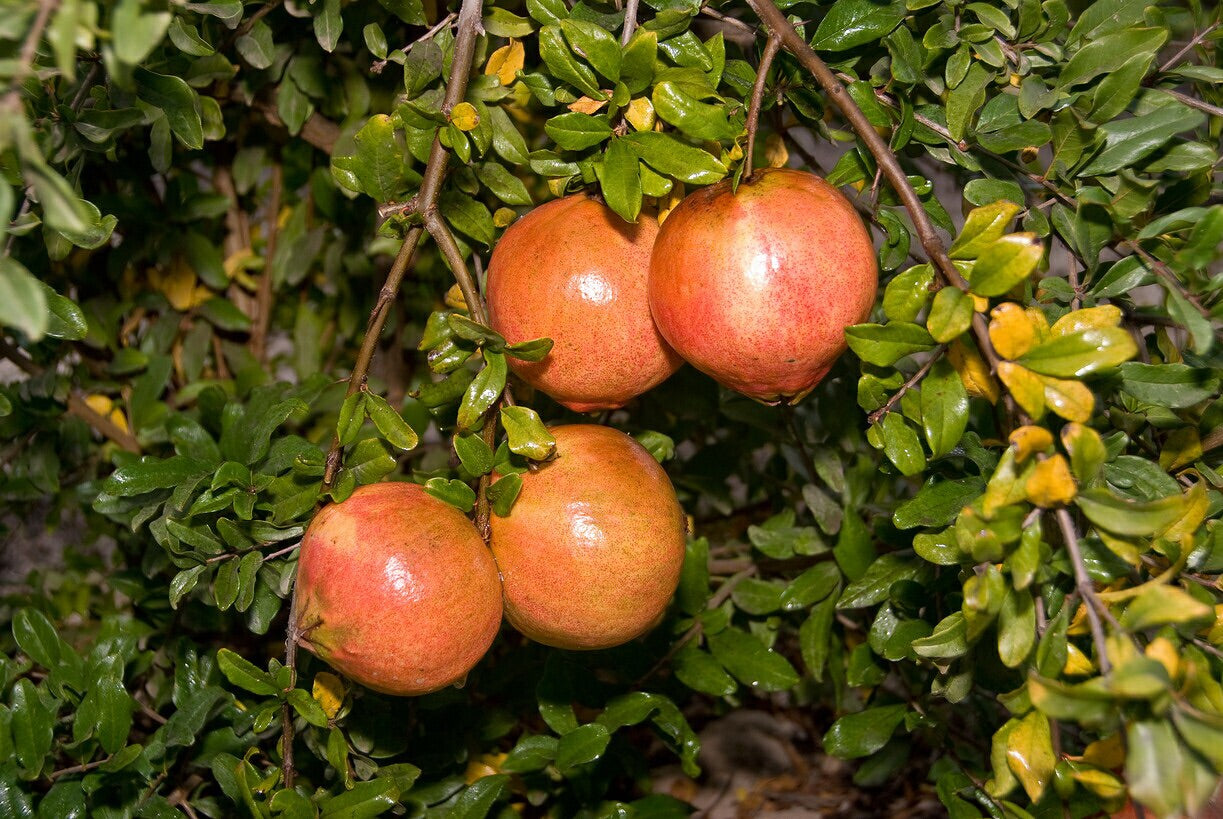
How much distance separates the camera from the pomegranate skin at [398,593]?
629 millimetres

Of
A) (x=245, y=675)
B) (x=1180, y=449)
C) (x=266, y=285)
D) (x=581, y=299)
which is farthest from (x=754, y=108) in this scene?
(x=266, y=285)

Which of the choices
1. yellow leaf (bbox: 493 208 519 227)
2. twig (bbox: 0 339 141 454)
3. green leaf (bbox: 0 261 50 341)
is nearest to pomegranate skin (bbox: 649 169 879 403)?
yellow leaf (bbox: 493 208 519 227)

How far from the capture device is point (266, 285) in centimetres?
129

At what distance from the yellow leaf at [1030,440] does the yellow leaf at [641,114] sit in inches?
12.3

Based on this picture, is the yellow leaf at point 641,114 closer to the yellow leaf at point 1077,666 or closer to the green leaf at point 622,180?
the green leaf at point 622,180

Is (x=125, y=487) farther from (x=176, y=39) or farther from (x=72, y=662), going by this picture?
(x=176, y=39)

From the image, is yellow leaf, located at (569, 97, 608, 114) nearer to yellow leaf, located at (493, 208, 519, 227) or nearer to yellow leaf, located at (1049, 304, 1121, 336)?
yellow leaf, located at (493, 208, 519, 227)

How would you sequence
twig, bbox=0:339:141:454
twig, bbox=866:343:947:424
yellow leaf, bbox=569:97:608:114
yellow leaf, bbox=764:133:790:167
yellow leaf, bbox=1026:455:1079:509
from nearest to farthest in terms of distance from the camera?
yellow leaf, bbox=1026:455:1079:509
twig, bbox=866:343:947:424
yellow leaf, bbox=569:97:608:114
yellow leaf, bbox=764:133:790:167
twig, bbox=0:339:141:454

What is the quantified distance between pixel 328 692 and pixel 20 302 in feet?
1.55

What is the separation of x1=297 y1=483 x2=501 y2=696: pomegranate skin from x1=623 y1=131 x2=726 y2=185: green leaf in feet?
0.86

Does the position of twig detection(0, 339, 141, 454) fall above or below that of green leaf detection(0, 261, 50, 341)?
below

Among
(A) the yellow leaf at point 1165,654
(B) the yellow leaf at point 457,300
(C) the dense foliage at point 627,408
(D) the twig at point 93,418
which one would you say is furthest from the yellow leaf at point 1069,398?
(D) the twig at point 93,418

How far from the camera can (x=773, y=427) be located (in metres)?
1.08

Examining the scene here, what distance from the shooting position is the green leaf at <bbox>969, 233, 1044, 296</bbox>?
56 centimetres
